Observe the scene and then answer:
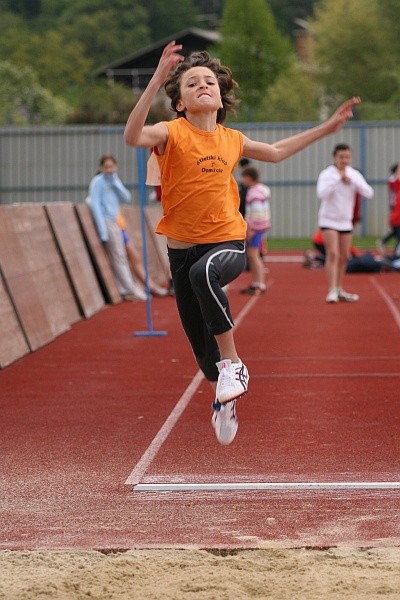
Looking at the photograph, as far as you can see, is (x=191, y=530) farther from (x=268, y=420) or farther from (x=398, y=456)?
(x=268, y=420)

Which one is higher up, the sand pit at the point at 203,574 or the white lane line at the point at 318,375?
the sand pit at the point at 203,574

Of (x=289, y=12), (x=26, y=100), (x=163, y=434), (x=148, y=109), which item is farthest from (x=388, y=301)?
(x=289, y=12)

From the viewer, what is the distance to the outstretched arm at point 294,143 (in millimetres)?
→ 7355

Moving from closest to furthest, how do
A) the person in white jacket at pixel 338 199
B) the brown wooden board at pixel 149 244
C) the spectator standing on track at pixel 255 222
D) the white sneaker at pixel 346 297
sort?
the person in white jacket at pixel 338 199
the white sneaker at pixel 346 297
the spectator standing on track at pixel 255 222
the brown wooden board at pixel 149 244

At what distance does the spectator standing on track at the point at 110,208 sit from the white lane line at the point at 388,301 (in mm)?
3527

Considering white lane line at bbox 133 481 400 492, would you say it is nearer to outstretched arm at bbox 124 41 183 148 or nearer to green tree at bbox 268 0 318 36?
outstretched arm at bbox 124 41 183 148

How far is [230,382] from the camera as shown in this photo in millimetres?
6961

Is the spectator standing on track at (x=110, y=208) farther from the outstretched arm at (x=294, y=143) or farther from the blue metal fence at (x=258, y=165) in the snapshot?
the blue metal fence at (x=258, y=165)

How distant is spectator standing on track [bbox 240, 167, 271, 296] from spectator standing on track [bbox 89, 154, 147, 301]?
1919 mm

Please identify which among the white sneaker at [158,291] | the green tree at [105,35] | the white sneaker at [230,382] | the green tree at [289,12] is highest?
the green tree at [289,12]

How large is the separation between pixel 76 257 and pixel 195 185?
31.1 ft

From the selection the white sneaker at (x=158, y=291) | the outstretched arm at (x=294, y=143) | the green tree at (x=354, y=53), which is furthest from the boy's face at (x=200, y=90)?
the green tree at (x=354, y=53)

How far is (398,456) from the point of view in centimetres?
748

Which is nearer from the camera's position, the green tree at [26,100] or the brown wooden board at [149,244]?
the brown wooden board at [149,244]
